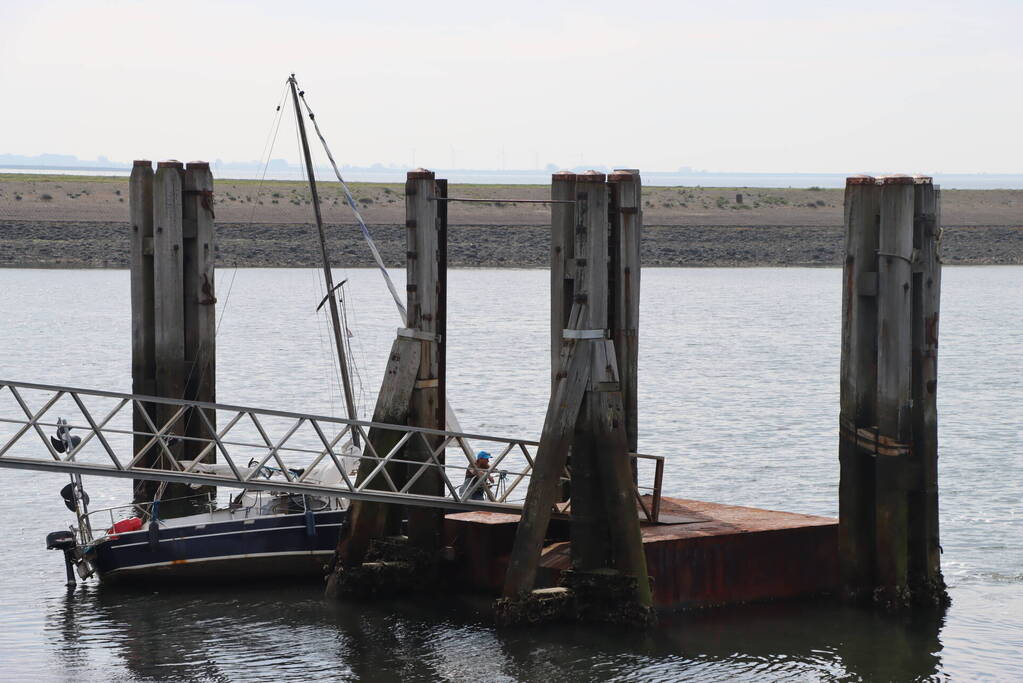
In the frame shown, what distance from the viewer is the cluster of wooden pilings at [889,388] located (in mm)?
18594

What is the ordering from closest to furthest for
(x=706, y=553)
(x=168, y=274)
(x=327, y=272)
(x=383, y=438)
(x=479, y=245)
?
(x=706, y=553) → (x=383, y=438) → (x=168, y=274) → (x=327, y=272) → (x=479, y=245)

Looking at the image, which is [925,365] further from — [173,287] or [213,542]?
[173,287]

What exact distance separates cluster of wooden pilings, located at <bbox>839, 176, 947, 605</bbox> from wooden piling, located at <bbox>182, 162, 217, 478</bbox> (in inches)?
396

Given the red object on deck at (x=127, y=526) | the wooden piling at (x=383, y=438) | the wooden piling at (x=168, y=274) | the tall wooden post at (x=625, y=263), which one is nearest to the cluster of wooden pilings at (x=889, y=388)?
the tall wooden post at (x=625, y=263)

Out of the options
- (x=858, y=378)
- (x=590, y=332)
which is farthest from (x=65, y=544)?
(x=858, y=378)

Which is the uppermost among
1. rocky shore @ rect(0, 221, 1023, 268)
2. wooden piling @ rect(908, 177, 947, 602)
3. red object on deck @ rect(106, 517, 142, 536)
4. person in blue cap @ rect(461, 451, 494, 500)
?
rocky shore @ rect(0, 221, 1023, 268)

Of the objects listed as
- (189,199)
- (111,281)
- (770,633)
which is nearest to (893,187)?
(770,633)

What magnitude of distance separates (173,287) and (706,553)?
954cm

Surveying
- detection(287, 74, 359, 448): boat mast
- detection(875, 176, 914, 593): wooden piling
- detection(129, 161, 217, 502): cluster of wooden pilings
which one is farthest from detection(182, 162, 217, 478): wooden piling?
detection(875, 176, 914, 593): wooden piling

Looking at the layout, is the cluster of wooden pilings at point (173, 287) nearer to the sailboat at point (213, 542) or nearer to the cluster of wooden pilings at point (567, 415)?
the sailboat at point (213, 542)

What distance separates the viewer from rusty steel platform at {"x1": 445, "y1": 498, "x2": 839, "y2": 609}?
62.3 feet

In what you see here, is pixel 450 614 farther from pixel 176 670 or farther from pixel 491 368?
pixel 491 368

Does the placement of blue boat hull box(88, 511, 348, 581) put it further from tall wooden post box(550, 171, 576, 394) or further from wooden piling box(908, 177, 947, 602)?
wooden piling box(908, 177, 947, 602)

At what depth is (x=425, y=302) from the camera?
786 inches
